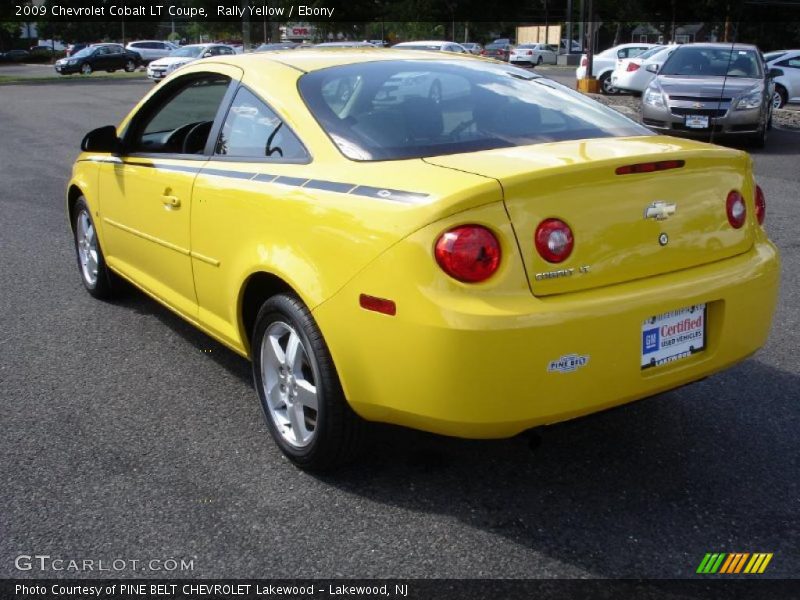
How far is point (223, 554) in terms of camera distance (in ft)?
9.50

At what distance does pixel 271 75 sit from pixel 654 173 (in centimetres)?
169

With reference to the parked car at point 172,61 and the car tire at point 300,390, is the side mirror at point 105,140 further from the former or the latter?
the parked car at point 172,61

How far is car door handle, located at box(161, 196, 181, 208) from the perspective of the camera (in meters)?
4.11

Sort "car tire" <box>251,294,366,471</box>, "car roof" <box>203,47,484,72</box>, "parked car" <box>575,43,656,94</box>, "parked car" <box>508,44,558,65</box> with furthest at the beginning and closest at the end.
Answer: "parked car" <box>508,44,558,65</box> → "parked car" <box>575,43,656,94</box> → "car roof" <box>203,47,484,72</box> → "car tire" <box>251,294,366,471</box>

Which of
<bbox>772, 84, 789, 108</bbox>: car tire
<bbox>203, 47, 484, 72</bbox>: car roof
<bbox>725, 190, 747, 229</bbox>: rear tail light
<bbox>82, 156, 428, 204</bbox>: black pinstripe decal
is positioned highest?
<bbox>203, 47, 484, 72</bbox>: car roof

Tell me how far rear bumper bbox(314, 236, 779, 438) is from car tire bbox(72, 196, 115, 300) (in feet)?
9.68

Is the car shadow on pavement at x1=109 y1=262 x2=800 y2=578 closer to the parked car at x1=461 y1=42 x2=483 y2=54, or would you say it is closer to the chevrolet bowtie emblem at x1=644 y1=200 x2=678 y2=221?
the chevrolet bowtie emblem at x1=644 y1=200 x2=678 y2=221

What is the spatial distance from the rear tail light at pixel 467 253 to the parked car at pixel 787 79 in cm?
1989

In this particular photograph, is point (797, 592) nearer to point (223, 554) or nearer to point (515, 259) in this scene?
point (515, 259)

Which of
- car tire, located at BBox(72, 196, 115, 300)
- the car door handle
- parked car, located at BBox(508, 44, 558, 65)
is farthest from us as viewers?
parked car, located at BBox(508, 44, 558, 65)

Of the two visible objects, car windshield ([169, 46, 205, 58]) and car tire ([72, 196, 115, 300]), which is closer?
car tire ([72, 196, 115, 300])

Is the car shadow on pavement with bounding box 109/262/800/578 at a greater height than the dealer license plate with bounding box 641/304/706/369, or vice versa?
the dealer license plate with bounding box 641/304/706/369

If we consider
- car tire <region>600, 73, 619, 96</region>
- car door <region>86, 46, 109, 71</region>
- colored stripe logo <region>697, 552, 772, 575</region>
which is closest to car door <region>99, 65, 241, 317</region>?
colored stripe logo <region>697, 552, 772, 575</region>

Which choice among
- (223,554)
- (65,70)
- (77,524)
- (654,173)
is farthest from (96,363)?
(65,70)
